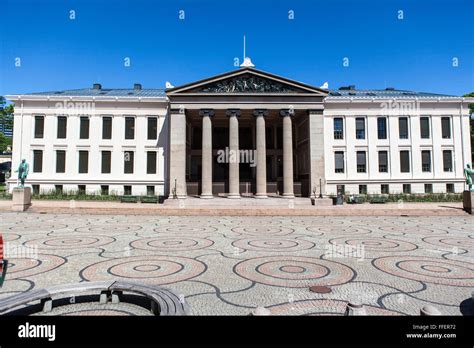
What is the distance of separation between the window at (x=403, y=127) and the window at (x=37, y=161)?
51.5 meters

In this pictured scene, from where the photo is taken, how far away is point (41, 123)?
129 feet

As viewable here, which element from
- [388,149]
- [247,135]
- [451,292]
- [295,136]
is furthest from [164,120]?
[451,292]

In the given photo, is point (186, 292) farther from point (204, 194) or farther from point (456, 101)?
point (456, 101)

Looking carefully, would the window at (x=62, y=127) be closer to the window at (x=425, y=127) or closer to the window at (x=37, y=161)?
the window at (x=37, y=161)

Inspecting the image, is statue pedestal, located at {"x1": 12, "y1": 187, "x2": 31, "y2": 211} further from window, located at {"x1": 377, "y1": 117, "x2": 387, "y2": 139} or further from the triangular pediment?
window, located at {"x1": 377, "y1": 117, "x2": 387, "y2": 139}

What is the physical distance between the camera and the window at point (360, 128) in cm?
4128

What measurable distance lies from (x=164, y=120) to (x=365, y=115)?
1155 inches

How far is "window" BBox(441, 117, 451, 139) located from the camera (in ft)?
135

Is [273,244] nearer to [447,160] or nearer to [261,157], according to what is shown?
[261,157]

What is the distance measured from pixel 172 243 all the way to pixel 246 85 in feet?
89.8

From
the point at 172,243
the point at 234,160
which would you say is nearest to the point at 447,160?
the point at 234,160

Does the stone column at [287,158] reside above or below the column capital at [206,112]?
below

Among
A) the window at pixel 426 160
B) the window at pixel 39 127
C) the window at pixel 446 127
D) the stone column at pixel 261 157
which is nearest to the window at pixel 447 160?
the window at pixel 426 160
